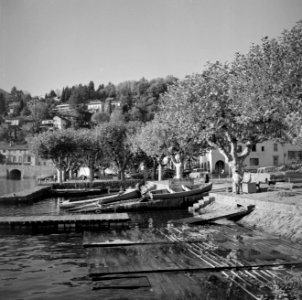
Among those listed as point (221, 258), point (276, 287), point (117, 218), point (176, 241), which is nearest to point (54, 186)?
point (117, 218)

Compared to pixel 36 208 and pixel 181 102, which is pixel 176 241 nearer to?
pixel 181 102

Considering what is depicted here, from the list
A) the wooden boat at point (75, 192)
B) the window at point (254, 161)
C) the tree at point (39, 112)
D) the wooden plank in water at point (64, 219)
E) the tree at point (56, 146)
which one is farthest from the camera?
the tree at point (39, 112)

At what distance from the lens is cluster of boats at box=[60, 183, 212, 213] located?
1439 inches

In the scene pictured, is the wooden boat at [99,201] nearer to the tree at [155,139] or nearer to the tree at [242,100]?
the tree at [242,100]

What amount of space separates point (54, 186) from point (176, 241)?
4611 cm

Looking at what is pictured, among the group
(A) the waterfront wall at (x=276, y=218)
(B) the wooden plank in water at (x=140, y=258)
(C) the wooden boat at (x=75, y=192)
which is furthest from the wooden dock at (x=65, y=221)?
(C) the wooden boat at (x=75, y=192)

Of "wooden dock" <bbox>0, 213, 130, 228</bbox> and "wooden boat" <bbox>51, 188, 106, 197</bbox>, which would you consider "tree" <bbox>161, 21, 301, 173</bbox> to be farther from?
"wooden boat" <bbox>51, 188, 106, 197</bbox>

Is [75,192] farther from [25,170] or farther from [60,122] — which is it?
[60,122]

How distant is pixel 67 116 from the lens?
616 ft

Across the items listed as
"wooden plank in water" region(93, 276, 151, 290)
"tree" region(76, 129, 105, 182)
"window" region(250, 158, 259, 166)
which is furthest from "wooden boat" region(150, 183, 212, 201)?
"window" region(250, 158, 259, 166)

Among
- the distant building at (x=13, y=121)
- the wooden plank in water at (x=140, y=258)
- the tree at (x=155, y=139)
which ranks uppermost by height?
the distant building at (x=13, y=121)

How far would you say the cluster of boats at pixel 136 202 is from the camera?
36.6 meters

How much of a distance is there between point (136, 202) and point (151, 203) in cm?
140

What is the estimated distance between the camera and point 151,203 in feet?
124
